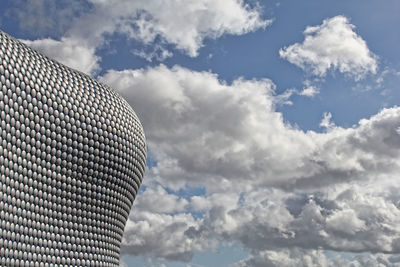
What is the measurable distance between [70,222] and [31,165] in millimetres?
18230

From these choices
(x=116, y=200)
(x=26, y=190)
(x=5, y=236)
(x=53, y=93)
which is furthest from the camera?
(x=116, y=200)

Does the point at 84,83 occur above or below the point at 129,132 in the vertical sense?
above

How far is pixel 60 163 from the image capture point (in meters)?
102

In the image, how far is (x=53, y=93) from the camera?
98.1m

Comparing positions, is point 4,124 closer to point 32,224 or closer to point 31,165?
point 31,165

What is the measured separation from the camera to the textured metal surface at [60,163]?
288ft

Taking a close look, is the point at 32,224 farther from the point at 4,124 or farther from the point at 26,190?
the point at 4,124

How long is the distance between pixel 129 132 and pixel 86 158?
16239 mm

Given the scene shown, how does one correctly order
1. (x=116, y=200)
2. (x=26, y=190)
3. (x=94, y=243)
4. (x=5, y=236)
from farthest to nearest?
1. (x=116, y=200)
2. (x=94, y=243)
3. (x=26, y=190)
4. (x=5, y=236)

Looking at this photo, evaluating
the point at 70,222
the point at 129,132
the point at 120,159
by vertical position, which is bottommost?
the point at 70,222

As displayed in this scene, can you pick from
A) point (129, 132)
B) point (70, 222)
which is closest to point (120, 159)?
point (129, 132)

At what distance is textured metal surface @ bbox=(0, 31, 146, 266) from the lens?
3452 inches

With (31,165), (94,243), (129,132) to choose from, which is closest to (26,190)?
(31,165)

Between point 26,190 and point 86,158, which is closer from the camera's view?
point 26,190
